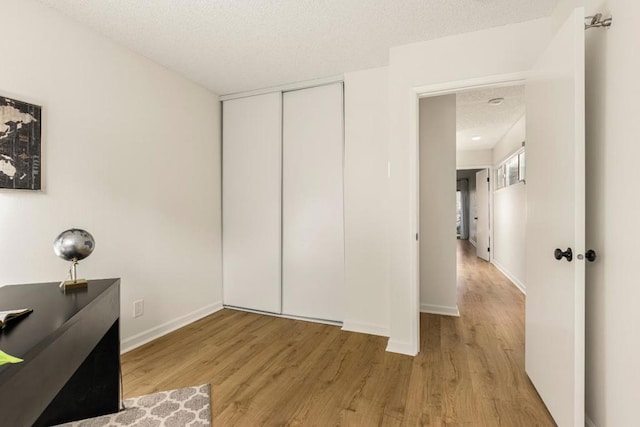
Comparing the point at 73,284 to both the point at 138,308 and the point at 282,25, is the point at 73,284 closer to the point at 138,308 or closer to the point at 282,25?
the point at 138,308

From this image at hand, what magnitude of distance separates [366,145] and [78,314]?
2.36 meters

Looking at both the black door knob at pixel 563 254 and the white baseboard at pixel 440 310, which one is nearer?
the black door knob at pixel 563 254

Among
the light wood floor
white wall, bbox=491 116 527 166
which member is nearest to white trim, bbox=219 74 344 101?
the light wood floor

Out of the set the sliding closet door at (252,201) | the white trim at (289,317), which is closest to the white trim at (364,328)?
the white trim at (289,317)

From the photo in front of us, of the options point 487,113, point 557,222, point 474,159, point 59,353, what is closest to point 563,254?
point 557,222

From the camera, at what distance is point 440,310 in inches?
133

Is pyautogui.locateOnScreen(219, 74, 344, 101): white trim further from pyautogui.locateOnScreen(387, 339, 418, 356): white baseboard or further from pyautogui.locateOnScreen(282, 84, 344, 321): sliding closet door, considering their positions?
pyautogui.locateOnScreen(387, 339, 418, 356): white baseboard

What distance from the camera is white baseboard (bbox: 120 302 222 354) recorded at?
8.14ft

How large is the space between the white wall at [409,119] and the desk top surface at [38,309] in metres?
A: 1.94

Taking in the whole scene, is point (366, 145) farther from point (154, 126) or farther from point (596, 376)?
point (596, 376)

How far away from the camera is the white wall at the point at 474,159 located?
21.3ft

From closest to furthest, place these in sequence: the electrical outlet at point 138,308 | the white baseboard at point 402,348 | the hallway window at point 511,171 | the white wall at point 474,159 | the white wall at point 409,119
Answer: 1. the white wall at point 409,119
2. the white baseboard at point 402,348
3. the electrical outlet at point 138,308
4. the hallway window at point 511,171
5. the white wall at point 474,159

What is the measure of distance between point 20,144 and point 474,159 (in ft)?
22.8

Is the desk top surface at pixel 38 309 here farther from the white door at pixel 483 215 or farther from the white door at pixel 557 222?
the white door at pixel 483 215
